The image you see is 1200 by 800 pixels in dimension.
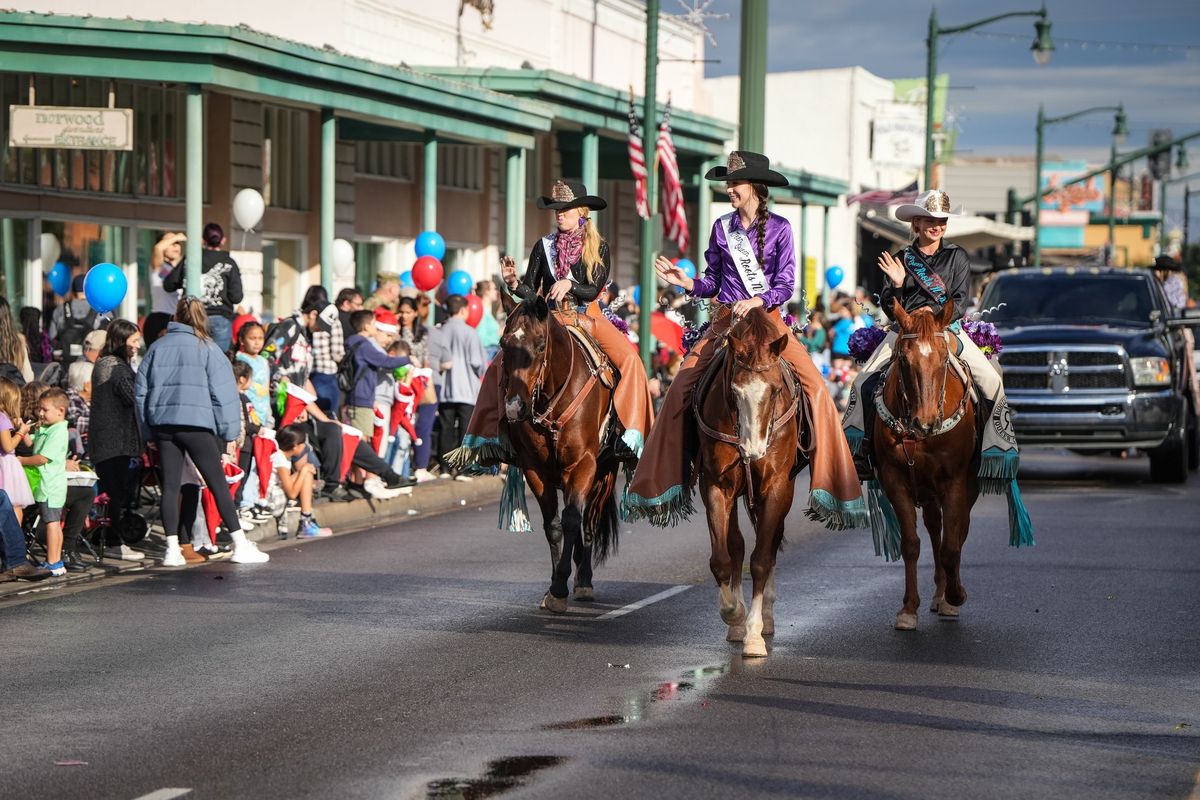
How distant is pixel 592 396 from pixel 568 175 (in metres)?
26.2

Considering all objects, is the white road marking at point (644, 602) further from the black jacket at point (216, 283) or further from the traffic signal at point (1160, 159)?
the traffic signal at point (1160, 159)

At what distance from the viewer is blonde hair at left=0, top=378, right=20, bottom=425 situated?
42.7 feet

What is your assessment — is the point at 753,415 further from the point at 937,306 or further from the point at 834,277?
the point at 834,277

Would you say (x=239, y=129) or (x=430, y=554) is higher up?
(x=239, y=129)

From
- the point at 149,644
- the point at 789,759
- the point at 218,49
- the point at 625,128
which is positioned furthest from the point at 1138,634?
the point at 625,128

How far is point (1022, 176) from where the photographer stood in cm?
11612

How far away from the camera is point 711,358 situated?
10500 mm

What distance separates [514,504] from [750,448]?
9.58 feet

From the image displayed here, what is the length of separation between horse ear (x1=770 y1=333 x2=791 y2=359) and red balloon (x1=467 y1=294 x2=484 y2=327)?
12.5 metres

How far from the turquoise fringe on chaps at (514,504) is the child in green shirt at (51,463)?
3335mm

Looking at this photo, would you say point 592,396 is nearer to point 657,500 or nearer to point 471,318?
point 657,500

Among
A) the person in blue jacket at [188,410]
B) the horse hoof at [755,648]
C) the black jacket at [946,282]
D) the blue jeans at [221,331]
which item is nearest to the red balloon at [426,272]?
the blue jeans at [221,331]

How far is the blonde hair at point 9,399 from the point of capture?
513 inches

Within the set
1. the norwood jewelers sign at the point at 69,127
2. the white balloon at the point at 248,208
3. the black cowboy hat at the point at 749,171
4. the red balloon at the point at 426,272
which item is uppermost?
the norwood jewelers sign at the point at 69,127
